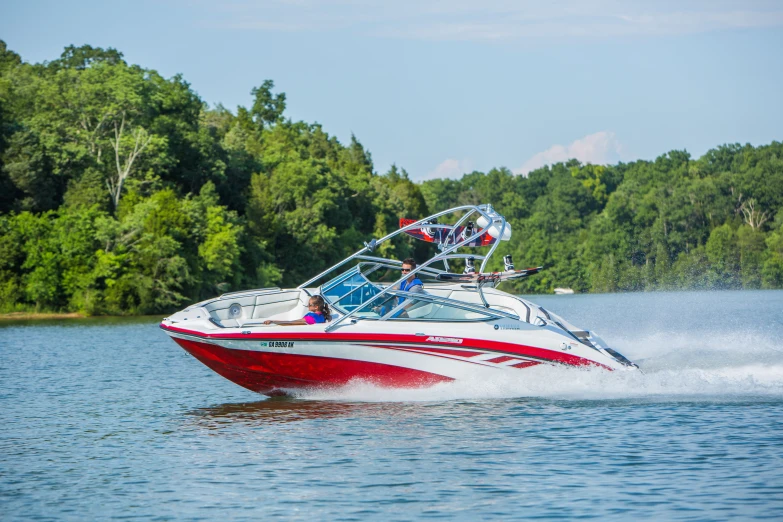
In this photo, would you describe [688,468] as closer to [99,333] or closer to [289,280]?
[99,333]

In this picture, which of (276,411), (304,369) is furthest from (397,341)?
(276,411)

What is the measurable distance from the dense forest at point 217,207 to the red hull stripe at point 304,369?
4119 cm

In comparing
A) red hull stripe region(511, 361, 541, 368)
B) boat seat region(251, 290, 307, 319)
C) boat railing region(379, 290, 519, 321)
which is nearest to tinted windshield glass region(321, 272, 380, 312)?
boat railing region(379, 290, 519, 321)

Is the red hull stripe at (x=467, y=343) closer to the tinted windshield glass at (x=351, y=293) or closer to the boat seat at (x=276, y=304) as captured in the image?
the tinted windshield glass at (x=351, y=293)

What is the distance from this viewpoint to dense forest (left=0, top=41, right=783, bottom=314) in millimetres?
57812

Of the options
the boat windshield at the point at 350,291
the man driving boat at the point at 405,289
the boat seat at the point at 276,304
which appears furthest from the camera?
the boat seat at the point at 276,304

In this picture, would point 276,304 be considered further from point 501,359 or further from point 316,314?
point 501,359

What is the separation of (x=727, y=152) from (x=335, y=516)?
117102mm

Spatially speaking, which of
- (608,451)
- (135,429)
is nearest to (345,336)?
(135,429)

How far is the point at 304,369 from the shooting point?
644 inches

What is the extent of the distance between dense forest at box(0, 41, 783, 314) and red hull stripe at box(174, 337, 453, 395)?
41.2 metres

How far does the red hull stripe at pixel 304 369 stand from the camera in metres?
16.2

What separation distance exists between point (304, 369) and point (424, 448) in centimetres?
372

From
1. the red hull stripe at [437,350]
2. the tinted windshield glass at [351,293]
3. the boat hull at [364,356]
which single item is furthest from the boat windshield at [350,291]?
the red hull stripe at [437,350]
